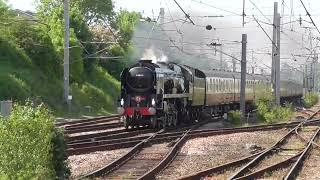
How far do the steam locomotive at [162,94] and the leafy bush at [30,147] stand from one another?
1478 centimetres

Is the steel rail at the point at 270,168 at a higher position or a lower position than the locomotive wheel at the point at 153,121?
lower

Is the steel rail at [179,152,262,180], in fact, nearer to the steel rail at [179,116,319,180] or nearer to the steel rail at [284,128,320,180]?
the steel rail at [179,116,319,180]

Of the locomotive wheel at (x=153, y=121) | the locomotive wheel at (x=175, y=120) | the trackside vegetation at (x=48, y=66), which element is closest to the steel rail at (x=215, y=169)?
the locomotive wheel at (x=153, y=121)

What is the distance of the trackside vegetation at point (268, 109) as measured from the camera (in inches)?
1456

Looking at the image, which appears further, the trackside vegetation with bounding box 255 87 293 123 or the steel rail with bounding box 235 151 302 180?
the trackside vegetation with bounding box 255 87 293 123

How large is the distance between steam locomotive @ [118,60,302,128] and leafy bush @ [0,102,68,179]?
14.8 metres

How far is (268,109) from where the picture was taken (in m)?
38.2

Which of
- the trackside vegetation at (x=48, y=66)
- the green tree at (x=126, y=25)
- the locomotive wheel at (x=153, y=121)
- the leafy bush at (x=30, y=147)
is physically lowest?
the locomotive wheel at (x=153, y=121)

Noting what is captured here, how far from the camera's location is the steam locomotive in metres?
27.4

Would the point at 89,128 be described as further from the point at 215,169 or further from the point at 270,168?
the point at 270,168

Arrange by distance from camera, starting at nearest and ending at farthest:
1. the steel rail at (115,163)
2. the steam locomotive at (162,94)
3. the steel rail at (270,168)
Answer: the steel rail at (270,168) < the steel rail at (115,163) < the steam locomotive at (162,94)

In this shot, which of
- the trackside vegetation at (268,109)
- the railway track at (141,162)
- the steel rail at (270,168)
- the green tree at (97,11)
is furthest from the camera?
the green tree at (97,11)

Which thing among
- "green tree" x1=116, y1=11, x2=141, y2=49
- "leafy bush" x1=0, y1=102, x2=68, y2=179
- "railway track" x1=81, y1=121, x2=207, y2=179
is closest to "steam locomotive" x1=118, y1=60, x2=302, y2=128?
"railway track" x1=81, y1=121, x2=207, y2=179

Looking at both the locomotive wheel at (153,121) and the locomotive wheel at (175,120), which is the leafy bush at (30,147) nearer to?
the locomotive wheel at (153,121)
